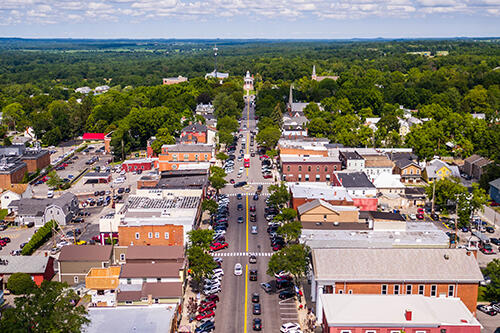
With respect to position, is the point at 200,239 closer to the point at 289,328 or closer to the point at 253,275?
the point at 253,275

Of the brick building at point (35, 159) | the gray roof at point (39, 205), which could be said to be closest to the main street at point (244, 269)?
the gray roof at point (39, 205)

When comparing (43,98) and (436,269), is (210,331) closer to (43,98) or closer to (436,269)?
(436,269)

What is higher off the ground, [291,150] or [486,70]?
[486,70]

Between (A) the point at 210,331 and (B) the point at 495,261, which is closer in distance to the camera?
(A) the point at 210,331

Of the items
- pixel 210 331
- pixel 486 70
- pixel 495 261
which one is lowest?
pixel 210 331

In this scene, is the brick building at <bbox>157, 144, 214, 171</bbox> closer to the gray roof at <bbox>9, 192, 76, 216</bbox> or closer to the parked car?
the gray roof at <bbox>9, 192, 76, 216</bbox>

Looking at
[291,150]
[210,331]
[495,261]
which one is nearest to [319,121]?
[291,150]

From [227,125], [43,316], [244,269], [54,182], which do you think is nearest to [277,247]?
[244,269]

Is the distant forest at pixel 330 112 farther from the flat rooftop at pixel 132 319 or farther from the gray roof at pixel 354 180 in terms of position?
the flat rooftop at pixel 132 319
